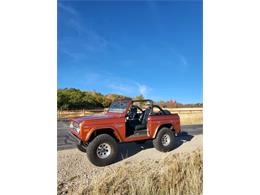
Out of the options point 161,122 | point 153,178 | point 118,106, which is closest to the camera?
point 153,178

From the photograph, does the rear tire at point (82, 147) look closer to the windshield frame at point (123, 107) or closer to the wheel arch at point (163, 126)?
the windshield frame at point (123, 107)

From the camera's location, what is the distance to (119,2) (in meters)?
2.18

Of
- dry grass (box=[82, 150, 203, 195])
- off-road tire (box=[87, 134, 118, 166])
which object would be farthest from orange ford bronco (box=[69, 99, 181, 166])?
dry grass (box=[82, 150, 203, 195])

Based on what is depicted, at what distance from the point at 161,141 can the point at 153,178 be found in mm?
590

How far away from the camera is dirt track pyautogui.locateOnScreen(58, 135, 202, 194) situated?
2033 mm

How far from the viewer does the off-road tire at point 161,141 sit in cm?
268

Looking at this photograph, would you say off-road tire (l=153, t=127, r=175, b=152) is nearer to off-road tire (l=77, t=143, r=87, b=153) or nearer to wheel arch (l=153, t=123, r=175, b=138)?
wheel arch (l=153, t=123, r=175, b=138)

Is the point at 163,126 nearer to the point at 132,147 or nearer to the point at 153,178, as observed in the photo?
the point at 132,147

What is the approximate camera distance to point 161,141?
271 centimetres

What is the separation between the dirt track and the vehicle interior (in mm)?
167

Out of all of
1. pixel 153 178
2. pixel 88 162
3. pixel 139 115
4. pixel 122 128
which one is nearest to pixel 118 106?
pixel 122 128
